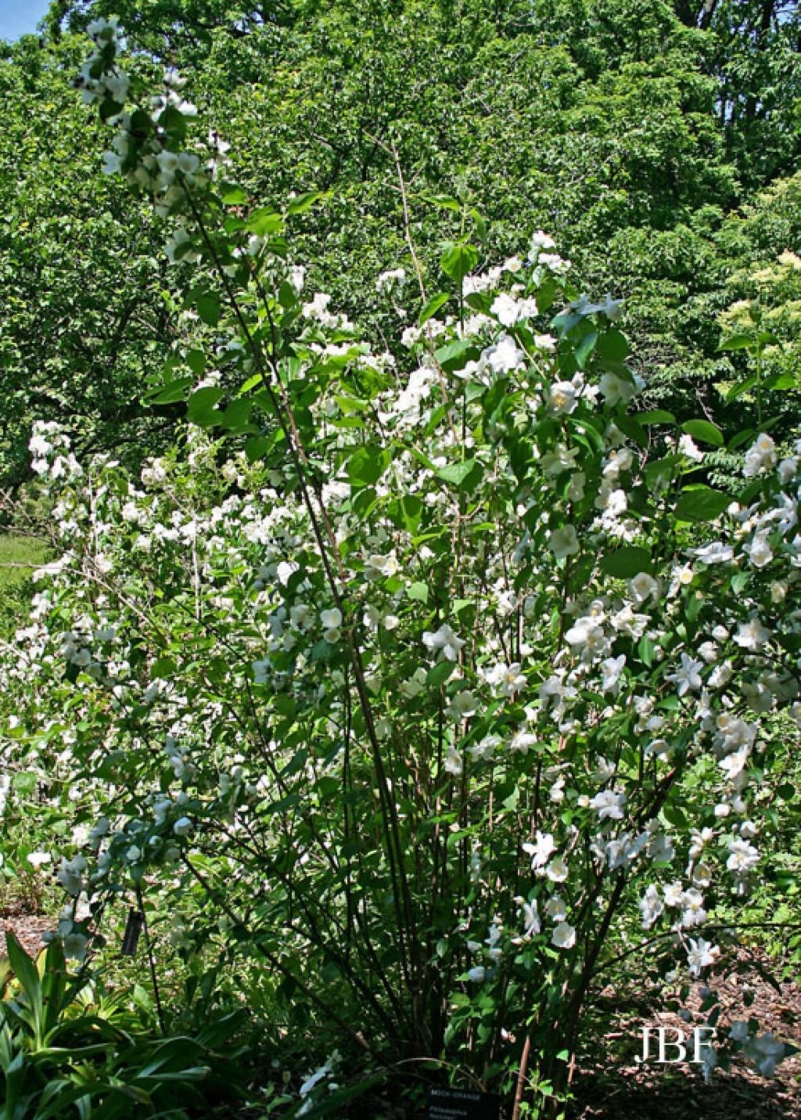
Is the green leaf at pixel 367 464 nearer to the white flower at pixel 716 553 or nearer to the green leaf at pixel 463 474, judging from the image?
the green leaf at pixel 463 474

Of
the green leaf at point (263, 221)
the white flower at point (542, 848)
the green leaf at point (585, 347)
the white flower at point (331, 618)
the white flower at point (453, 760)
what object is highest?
the green leaf at point (263, 221)

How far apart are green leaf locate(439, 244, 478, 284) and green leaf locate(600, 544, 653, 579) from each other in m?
0.61

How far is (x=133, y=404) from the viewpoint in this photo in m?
9.69

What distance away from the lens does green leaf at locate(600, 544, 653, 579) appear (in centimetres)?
153

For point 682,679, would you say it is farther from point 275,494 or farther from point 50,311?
point 50,311

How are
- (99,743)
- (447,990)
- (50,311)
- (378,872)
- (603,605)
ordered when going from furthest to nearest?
(50,311) → (99,743) → (378,872) → (447,990) → (603,605)

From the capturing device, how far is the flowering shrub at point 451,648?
5.40ft

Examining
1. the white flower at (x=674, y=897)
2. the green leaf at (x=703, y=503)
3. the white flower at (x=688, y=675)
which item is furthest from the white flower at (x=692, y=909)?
the green leaf at (x=703, y=503)

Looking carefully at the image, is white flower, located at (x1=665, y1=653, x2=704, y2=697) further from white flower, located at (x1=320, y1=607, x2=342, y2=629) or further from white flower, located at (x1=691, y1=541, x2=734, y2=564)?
white flower, located at (x1=320, y1=607, x2=342, y2=629)

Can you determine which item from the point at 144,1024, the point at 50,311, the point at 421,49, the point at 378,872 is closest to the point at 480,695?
the point at 378,872

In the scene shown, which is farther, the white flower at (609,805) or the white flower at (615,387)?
the white flower at (609,805)

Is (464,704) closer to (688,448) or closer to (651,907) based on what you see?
(651,907)

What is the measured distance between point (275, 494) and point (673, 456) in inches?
57.9

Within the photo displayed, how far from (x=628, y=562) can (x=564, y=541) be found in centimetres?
25
